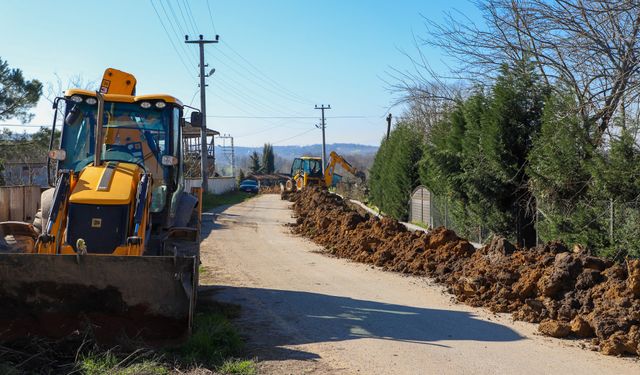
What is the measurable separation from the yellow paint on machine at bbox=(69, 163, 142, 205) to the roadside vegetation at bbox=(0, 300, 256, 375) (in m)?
1.84

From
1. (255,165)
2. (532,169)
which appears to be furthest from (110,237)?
(255,165)

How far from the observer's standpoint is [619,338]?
25.0 ft

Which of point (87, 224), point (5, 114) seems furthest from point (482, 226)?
point (5, 114)

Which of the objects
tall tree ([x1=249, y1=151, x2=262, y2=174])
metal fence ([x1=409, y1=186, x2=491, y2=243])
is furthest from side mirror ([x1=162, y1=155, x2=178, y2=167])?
tall tree ([x1=249, y1=151, x2=262, y2=174])

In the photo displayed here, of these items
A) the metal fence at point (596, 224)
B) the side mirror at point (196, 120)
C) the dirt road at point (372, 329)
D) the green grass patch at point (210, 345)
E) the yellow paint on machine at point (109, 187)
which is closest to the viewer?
the green grass patch at point (210, 345)

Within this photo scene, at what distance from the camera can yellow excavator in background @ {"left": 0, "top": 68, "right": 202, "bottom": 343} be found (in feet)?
23.7

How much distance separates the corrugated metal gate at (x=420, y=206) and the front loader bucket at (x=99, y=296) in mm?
16712

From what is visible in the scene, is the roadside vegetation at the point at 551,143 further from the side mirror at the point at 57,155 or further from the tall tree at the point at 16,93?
the tall tree at the point at 16,93

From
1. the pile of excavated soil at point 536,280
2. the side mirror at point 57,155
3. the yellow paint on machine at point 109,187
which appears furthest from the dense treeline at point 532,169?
the side mirror at point 57,155

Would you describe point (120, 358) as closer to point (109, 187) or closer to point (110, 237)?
point (110, 237)

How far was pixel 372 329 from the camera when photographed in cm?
886

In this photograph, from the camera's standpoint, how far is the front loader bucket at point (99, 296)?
7184 millimetres

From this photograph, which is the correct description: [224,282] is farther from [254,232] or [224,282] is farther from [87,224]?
[254,232]

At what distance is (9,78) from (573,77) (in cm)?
2171
